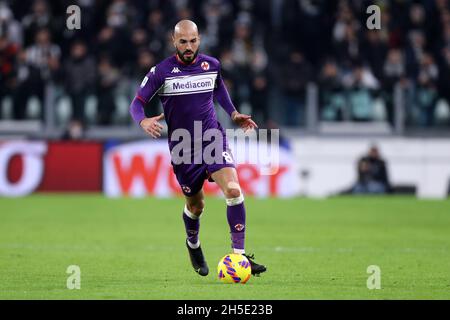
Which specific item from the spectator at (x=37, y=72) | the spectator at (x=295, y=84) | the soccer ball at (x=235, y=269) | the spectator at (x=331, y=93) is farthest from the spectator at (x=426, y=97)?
the soccer ball at (x=235, y=269)

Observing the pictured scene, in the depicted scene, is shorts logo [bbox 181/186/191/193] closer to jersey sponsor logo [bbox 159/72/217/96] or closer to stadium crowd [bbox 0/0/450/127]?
jersey sponsor logo [bbox 159/72/217/96]

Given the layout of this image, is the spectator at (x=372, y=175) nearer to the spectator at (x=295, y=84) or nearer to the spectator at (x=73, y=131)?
the spectator at (x=295, y=84)

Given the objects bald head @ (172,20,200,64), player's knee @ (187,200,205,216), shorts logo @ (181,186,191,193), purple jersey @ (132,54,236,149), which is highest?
bald head @ (172,20,200,64)

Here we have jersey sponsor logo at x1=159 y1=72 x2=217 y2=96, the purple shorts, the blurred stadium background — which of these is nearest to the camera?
the purple shorts

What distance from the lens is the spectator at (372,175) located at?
2180cm

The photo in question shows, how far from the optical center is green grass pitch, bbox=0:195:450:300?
905 centimetres

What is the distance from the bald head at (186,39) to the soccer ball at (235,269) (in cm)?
188

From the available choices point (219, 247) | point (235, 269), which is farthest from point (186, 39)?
point (219, 247)

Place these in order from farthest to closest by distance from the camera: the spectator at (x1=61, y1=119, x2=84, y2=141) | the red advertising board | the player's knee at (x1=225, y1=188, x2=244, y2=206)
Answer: the spectator at (x1=61, y1=119, x2=84, y2=141)
the red advertising board
the player's knee at (x1=225, y1=188, x2=244, y2=206)

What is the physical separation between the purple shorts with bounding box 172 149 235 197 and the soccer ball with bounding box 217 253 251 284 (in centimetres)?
86

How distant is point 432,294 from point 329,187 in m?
13.8

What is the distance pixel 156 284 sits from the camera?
939 centimetres

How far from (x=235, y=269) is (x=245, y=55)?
43.5ft

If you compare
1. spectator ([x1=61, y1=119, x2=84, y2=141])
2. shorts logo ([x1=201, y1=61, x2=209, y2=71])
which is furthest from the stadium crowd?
shorts logo ([x1=201, y1=61, x2=209, y2=71])
